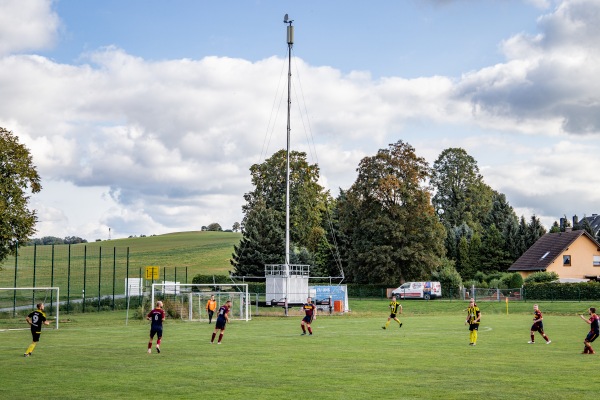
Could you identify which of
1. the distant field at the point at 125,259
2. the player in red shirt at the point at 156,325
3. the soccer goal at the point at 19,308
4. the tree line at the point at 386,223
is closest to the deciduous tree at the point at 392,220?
the tree line at the point at 386,223

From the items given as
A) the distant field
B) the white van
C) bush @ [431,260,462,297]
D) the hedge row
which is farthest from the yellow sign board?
bush @ [431,260,462,297]

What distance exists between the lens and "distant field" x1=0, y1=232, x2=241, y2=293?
3708 inches

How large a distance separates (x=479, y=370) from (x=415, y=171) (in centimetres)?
6450

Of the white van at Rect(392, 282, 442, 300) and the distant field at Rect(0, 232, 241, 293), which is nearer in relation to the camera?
the white van at Rect(392, 282, 442, 300)

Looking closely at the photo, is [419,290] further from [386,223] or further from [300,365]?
[300,365]

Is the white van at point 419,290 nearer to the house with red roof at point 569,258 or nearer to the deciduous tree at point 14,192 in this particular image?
the house with red roof at point 569,258

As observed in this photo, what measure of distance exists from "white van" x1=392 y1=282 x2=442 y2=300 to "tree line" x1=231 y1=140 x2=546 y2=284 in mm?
3205

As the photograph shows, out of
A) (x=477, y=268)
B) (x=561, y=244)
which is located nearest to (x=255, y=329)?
(x=561, y=244)

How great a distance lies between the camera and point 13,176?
57.0 metres

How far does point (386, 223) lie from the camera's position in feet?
270

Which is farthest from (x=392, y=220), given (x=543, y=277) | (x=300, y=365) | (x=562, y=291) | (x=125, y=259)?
(x=300, y=365)

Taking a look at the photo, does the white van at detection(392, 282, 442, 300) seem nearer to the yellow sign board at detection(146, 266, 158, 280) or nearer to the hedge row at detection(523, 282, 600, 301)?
the hedge row at detection(523, 282, 600, 301)

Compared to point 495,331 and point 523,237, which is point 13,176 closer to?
point 495,331

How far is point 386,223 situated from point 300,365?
60.1 meters
